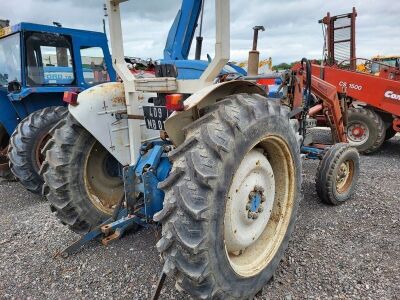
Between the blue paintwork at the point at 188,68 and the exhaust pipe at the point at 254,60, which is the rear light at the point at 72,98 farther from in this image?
the exhaust pipe at the point at 254,60

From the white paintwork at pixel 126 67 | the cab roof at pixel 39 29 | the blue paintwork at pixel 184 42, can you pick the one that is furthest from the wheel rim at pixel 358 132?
the white paintwork at pixel 126 67

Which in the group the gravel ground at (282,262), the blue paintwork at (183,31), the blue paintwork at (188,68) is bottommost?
the gravel ground at (282,262)

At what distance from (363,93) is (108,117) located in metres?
5.37

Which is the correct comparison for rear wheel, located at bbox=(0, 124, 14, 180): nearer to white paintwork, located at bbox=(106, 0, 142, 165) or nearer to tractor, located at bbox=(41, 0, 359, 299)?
tractor, located at bbox=(41, 0, 359, 299)

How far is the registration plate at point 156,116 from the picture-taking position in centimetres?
233

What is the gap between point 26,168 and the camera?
443 cm

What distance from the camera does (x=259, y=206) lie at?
2.35 metres

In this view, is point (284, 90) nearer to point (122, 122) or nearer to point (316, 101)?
point (316, 101)

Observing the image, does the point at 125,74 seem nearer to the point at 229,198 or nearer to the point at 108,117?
the point at 108,117

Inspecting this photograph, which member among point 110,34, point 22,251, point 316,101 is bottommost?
point 22,251

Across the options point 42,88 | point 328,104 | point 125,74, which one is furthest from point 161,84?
point 42,88

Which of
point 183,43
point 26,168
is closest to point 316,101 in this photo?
point 183,43

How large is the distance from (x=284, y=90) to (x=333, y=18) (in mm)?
4368

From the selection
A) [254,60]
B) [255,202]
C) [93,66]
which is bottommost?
[255,202]
